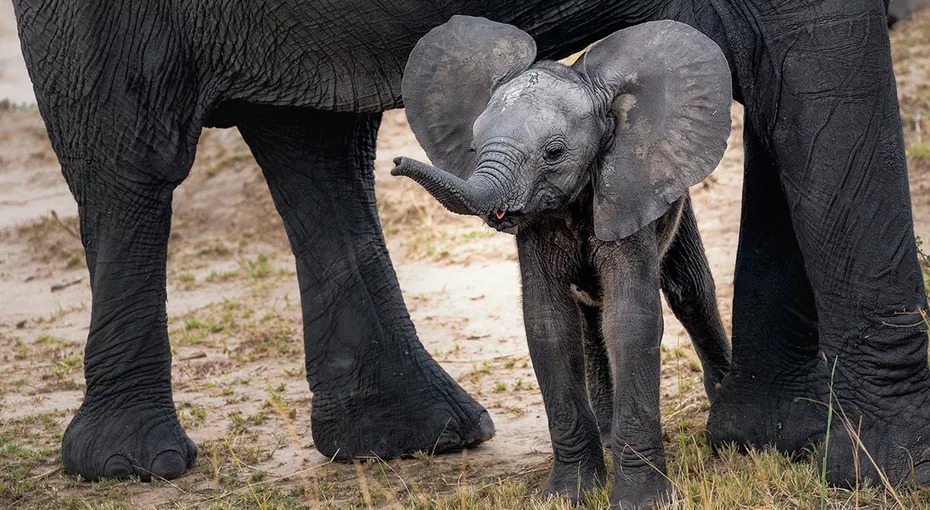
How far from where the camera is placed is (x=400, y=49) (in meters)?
4.88

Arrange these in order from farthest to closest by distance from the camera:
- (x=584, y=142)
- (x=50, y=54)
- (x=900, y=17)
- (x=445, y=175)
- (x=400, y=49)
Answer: (x=900, y=17) < (x=50, y=54) < (x=400, y=49) < (x=584, y=142) < (x=445, y=175)

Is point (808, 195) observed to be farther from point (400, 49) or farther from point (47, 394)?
point (47, 394)

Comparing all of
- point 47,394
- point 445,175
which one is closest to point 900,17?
point 47,394

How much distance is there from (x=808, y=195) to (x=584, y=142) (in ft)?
2.31

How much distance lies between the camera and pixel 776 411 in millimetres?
4832

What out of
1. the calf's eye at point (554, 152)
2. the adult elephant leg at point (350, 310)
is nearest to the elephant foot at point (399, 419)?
the adult elephant leg at point (350, 310)

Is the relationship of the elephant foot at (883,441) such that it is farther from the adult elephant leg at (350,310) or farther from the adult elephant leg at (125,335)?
the adult elephant leg at (125,335)

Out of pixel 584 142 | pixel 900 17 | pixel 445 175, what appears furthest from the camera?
pixel 900 17

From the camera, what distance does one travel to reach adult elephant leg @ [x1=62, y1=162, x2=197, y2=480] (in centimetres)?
534

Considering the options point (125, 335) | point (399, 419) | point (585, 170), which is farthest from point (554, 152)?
point (125, 335)

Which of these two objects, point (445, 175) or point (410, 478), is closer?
point (445, 175)

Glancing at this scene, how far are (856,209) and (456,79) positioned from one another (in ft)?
3.90

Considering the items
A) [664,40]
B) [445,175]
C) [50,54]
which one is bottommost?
[445,175]

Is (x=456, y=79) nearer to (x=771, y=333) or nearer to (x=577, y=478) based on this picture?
(x=577, y=478)
